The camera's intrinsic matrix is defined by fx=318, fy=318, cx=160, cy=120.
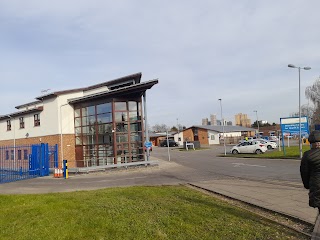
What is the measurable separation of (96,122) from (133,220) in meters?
20.5

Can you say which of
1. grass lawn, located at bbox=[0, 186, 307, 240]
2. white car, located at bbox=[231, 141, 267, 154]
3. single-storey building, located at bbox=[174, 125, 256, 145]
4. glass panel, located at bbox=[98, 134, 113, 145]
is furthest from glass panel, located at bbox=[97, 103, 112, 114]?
single-storey building, located at bbox=[174, 125, 256, 145]

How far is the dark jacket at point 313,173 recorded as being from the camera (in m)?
5.04

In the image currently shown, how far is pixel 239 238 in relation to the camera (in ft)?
18.1

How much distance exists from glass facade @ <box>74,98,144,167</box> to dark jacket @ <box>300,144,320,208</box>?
20541 millimetres

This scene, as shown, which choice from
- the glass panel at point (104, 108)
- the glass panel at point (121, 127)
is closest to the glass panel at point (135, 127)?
the glass panel at point (121, 127)

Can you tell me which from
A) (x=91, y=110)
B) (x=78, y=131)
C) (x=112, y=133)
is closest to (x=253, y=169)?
(x=112, y=133)

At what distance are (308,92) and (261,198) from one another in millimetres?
73481

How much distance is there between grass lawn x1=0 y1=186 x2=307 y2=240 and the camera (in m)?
5.87

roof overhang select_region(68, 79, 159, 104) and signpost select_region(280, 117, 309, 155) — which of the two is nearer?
roof overhang select_region(68, 79, 159, 104)

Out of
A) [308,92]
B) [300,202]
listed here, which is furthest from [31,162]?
[308,92]

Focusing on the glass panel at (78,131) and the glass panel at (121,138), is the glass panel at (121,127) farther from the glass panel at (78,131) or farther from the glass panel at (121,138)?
the glass panel at (78,131)

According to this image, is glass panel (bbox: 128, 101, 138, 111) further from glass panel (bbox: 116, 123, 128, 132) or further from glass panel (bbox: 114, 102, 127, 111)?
glass panel (bbox: 116, 123, 128, 132)

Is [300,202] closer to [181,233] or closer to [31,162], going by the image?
[181,233]

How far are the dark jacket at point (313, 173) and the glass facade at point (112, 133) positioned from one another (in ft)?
67.4
